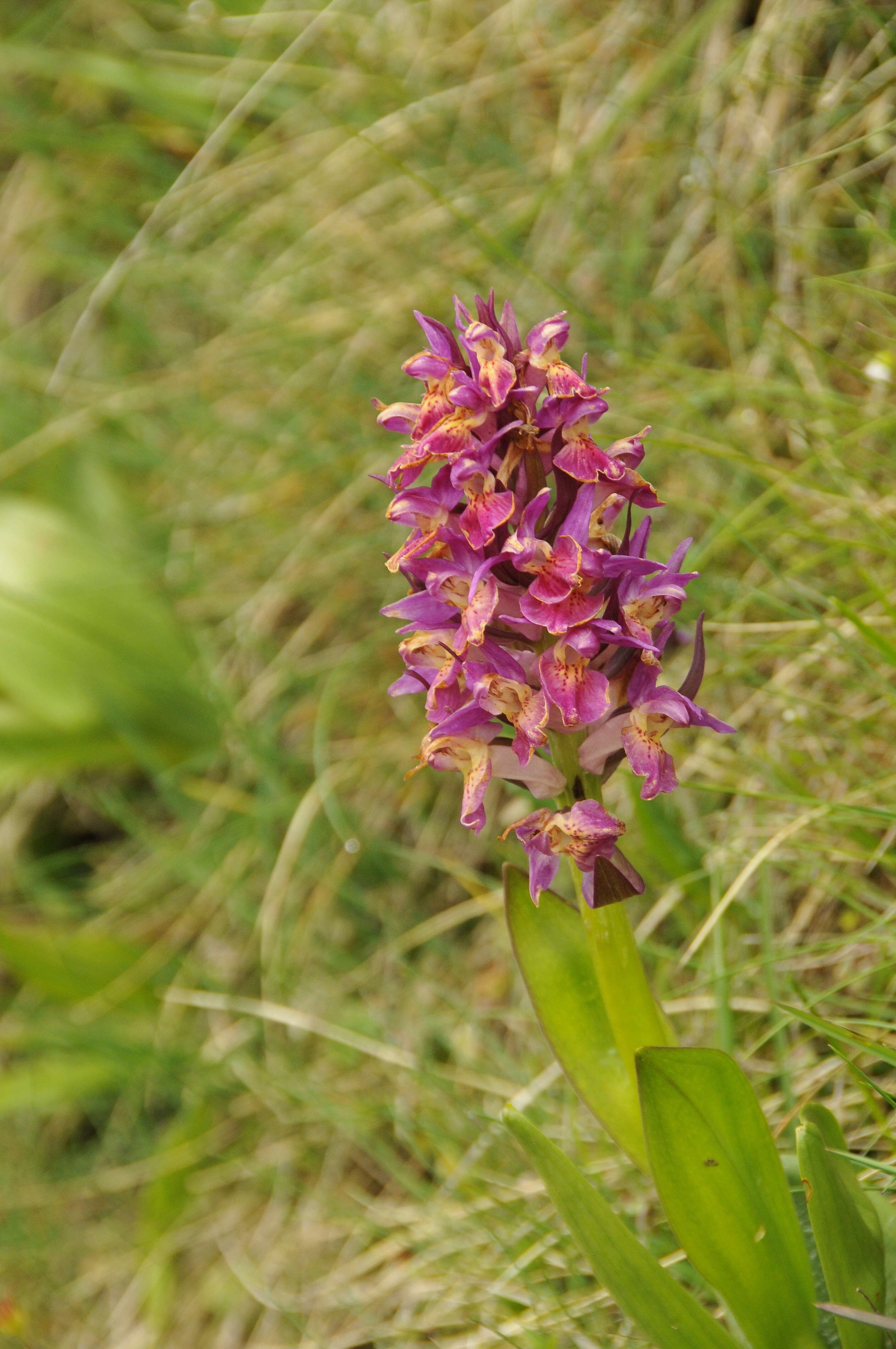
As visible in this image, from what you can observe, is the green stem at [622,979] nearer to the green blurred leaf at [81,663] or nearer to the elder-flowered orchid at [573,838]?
the elder-flowered orchid at [573,838]

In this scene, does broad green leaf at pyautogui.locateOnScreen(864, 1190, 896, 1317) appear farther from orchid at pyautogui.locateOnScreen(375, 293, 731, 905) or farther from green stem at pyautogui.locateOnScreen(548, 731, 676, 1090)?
orchid at pyautogui.locateOnScreen(375, 293, 731, 905)

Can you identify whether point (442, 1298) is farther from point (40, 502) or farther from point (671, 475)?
point (40, 502)

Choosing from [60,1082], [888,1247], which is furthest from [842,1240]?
[60,1082]

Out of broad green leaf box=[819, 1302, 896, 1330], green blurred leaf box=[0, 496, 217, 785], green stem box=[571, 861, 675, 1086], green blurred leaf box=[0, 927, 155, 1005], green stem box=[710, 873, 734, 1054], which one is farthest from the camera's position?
green blurred leaf box=[0, 496, 217, 785]

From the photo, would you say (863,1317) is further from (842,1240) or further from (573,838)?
(573,838)

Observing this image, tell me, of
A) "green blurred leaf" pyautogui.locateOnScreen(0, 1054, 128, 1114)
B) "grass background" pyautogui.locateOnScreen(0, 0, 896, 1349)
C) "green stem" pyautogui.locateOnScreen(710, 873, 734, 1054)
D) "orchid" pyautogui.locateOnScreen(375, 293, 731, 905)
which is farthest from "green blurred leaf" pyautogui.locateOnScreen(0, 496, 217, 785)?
"orchid" pyautogui.locateOnScreen(375, 293, 731, 905)

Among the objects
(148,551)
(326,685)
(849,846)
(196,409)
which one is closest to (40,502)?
(148,551)

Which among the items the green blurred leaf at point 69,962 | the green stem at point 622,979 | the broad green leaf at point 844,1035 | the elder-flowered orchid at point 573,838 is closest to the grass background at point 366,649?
the green blurred leaf at point 69,962
